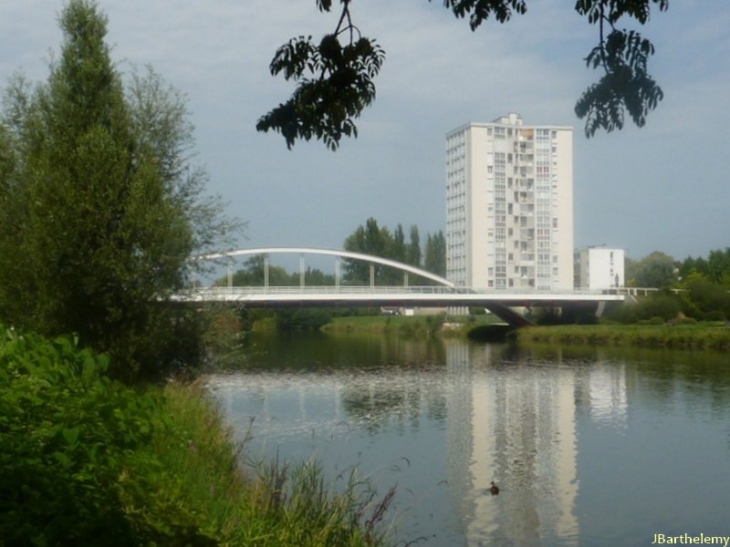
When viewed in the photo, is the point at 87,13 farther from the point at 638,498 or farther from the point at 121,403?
the point at 638,498

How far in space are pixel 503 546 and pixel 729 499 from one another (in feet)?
11.0

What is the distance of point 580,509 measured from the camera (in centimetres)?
1046

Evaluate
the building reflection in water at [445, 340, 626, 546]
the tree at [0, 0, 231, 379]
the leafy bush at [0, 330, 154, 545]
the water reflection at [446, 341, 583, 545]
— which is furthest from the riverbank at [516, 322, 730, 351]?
the leafy bush at [0, 330, 154, 545]

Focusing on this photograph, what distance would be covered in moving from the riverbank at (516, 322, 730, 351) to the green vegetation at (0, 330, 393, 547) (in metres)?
33.4

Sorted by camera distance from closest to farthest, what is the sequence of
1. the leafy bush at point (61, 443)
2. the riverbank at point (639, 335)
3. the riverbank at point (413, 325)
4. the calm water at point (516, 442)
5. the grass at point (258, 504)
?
the leafy bush at point (61, 443) → the grass at point (258, 504) → the calm water at point (516, 442) → the riverbank at point (639, 335) → the riverbank at point (413, 325)

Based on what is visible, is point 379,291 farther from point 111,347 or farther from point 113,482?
point 113,482

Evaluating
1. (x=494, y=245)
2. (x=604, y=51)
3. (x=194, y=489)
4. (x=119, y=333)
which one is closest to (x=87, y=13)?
(x=119, y=333)

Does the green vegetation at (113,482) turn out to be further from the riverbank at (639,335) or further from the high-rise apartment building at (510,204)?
the high-rise apartment building at (510,204)

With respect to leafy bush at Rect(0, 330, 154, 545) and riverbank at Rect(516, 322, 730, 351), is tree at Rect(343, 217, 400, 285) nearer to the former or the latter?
riverbank at Rect(516, 322, 730, 351)

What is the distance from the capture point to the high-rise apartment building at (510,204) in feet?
197

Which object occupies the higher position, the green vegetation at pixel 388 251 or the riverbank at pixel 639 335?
the green vegetation at pixel 388 251

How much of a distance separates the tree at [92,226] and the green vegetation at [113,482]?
413cm

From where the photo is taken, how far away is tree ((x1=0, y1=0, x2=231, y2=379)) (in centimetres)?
1230

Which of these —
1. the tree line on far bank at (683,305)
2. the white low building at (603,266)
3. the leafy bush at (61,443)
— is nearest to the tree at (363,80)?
the leafy bush at (61,443)
